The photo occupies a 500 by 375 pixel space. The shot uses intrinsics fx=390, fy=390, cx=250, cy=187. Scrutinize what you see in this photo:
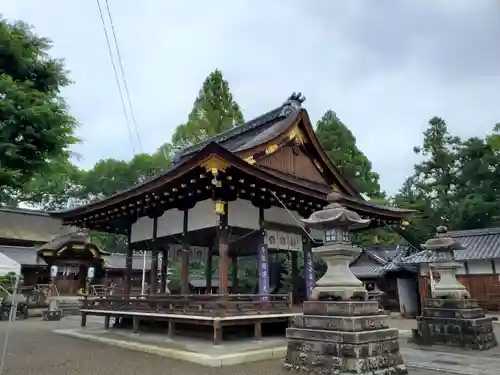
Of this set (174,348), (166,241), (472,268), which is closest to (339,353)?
(174,348)

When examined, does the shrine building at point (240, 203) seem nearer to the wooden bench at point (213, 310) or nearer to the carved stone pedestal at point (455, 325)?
the wooden bench at point (213, 310)

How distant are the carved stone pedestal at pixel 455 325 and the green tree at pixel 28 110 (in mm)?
10539

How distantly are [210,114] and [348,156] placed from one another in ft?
47.5

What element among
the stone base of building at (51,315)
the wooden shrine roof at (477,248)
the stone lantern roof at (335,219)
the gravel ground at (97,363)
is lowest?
the gravel ground at (97,363)

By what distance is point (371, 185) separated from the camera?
36.2m

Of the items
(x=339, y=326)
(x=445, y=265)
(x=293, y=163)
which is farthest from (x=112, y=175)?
(x=339, y=326)

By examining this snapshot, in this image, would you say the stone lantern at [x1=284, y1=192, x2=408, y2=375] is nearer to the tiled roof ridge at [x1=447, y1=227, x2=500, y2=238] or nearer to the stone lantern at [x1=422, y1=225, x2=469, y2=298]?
the stone lantern at [x1=422, y1=225, x2=469, y2=298]

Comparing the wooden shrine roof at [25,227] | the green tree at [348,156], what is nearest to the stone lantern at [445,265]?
the green tree at [348,156]

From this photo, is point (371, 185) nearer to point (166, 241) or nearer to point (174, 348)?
point (166, 241)

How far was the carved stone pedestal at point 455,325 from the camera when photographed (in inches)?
388

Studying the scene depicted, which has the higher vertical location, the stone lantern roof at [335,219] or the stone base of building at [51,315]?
the stone lantern roof at [335,219]

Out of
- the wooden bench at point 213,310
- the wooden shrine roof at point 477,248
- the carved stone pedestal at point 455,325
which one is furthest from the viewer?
the wooden shrine roof at point 477,248

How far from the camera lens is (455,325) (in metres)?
10.1

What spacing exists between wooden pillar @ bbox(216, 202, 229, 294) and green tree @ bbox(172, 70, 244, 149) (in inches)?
727
